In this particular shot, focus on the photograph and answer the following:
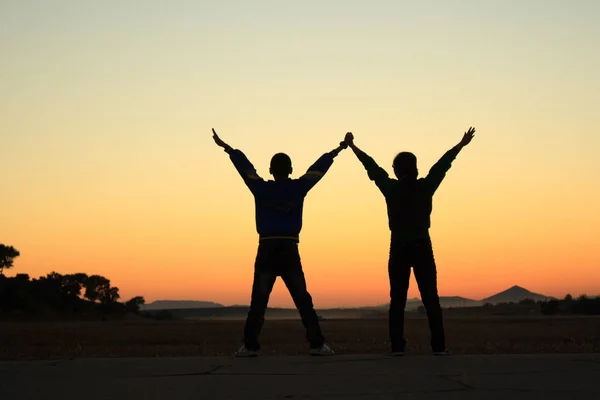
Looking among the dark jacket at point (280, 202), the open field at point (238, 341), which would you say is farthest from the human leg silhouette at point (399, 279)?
the dark jacket at point (280, 202)

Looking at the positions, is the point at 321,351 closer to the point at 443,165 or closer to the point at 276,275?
the point at 276,275

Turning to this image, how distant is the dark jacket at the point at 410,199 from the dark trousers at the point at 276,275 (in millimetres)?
1125

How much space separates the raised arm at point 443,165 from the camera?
818cm

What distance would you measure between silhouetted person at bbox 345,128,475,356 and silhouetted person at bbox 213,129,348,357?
0.88 m

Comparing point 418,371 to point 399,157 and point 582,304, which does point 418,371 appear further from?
point 582,304

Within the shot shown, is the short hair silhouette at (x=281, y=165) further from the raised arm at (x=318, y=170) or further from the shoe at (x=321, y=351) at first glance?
the shoe at (x=321, y=351)

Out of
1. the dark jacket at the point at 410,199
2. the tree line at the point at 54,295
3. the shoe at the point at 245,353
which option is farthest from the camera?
the tree line at the point at 54,295

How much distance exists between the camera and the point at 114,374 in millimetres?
5965

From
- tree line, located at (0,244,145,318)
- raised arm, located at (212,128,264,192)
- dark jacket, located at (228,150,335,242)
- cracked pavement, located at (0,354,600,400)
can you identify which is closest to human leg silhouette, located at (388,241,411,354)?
cracked pavement, located at (0,354,600,400)

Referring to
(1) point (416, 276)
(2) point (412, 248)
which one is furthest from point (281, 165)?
(1) point (416, 276)

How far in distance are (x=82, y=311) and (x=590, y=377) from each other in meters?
73.8

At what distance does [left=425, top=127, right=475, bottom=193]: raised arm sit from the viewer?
8184mm

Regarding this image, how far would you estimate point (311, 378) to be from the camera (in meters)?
5.53

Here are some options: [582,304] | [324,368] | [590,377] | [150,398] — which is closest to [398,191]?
[324,368]
